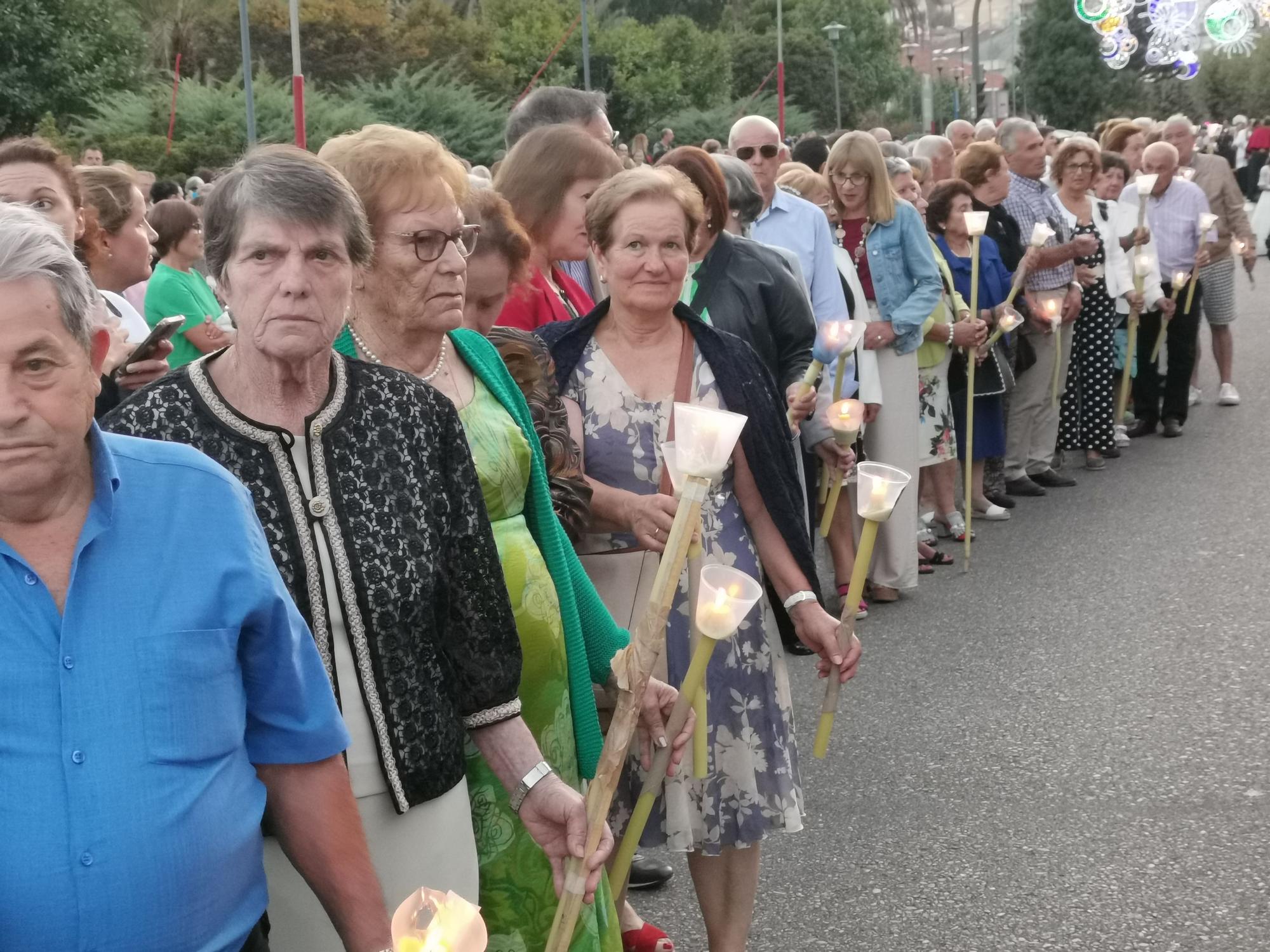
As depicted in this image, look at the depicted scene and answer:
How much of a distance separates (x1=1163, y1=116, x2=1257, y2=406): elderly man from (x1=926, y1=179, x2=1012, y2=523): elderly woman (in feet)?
10.6

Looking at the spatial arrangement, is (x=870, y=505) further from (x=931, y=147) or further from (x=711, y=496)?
(x=931, y=147)

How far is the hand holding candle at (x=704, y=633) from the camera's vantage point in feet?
7.50

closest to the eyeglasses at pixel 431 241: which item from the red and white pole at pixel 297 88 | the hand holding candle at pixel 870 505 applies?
the hand holding candle at pixel 870 505

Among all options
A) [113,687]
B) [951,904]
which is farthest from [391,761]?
[951,904]

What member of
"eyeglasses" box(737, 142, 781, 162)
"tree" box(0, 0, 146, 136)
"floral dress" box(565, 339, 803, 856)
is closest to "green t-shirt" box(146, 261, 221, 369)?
"eyeglasses" box(737, 142, 781, 162)

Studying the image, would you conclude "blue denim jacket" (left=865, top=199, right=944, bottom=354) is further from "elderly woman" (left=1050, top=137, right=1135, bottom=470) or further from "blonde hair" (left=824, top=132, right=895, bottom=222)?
"elderly woman" (left=1050, top=137, right=1135, bottom=470)

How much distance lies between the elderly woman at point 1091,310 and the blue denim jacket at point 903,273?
2.60m

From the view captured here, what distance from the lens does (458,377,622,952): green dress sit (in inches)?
110

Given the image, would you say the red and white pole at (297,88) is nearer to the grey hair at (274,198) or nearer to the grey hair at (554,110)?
the grey hair at (554,110)

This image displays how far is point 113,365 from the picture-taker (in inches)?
156

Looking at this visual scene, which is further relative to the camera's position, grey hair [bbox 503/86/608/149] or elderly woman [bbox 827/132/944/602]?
elderly woman [bbox 827/132/944/602]

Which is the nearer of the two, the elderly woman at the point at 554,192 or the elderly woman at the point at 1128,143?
the elderly woman at the point at 554,192

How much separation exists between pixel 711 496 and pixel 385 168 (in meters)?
1.25

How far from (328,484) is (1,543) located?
584 mm
